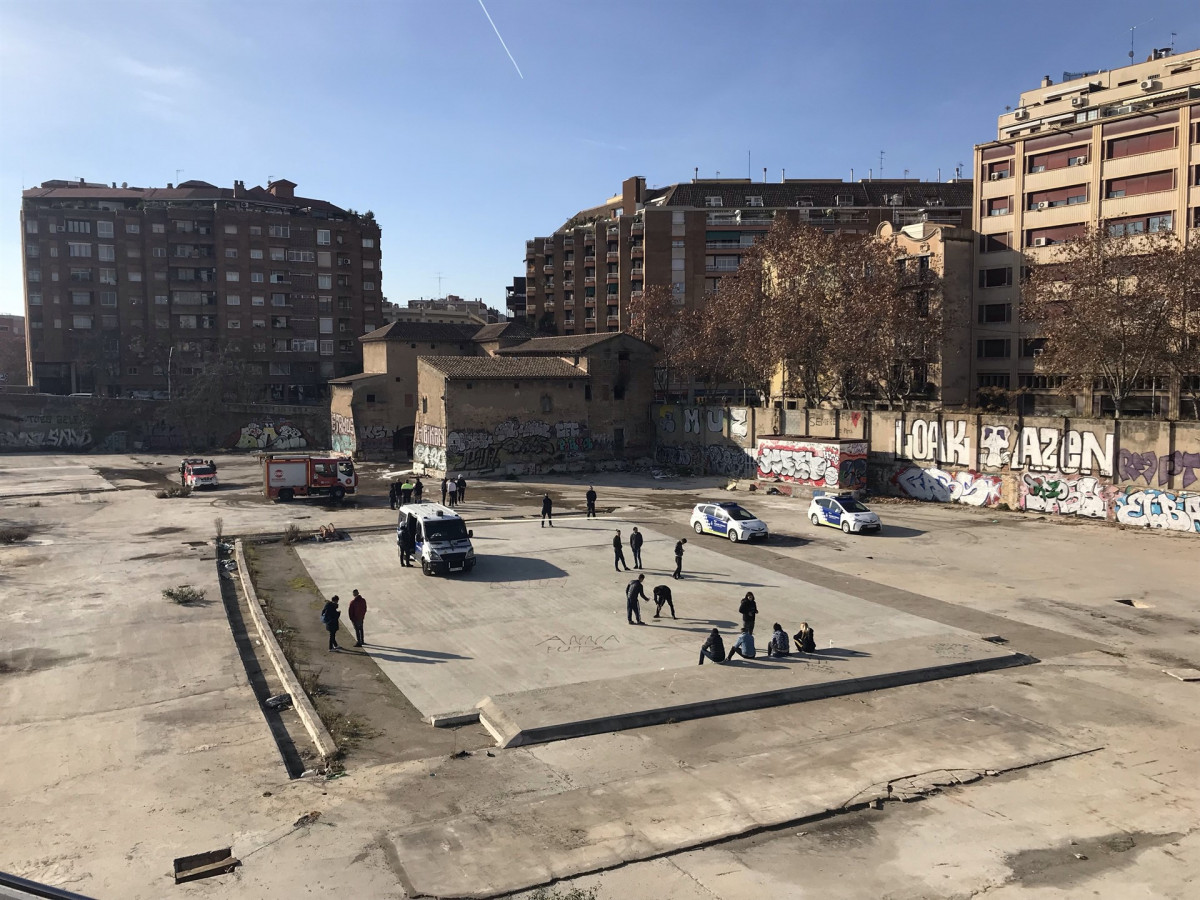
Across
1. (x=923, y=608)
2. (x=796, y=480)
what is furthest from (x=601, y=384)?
(x=923, y=608)

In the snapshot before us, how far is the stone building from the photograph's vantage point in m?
51.3

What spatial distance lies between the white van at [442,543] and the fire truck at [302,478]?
57.4 ft

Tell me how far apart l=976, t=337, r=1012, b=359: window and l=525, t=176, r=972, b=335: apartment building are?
1131 inches

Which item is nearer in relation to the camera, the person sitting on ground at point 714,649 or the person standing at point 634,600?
the person sitting on ground at point 714,649

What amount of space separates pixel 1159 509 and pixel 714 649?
2248cm

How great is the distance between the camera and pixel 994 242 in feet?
190

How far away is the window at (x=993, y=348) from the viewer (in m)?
56.7

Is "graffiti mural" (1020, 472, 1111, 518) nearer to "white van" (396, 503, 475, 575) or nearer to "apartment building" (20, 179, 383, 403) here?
"white van" (396, 503, 475, 575)

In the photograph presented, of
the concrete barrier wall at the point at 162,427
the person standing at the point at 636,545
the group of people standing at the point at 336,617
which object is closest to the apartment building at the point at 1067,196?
the person standing at the point at 636,545

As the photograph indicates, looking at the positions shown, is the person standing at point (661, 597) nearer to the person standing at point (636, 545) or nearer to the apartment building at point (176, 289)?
the person standing at point (636, 545)

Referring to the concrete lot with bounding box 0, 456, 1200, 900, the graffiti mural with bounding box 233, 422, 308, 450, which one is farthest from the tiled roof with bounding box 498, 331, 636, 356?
the concrete lot with bounding box 0, 456, 1200, 900

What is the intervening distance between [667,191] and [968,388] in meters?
45.1

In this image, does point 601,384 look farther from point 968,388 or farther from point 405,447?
point 968,388

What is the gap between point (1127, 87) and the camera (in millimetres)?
69062
